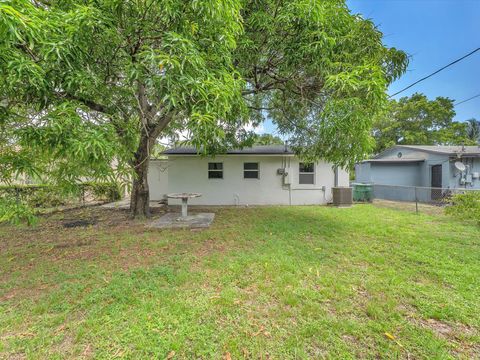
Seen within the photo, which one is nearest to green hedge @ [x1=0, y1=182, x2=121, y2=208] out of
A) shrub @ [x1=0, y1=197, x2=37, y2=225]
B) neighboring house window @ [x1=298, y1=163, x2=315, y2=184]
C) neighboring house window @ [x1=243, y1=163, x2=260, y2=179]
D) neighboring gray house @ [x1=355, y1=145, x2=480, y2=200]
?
neighboring house window @ [x1=243, y1=163, x2=260, y2=179]

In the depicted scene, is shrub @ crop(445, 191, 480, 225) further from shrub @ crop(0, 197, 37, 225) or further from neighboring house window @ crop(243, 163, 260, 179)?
shrub @ crop(0, 197, 37, 225)

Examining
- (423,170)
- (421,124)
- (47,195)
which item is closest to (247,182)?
(47,195)

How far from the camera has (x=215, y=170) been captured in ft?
35.6

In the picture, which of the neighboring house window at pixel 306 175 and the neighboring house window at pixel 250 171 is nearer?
the neighboring house window at pixel 306 175

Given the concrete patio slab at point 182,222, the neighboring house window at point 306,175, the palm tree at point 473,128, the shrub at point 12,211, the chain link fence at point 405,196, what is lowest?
the concrete patio slab at point 182,222

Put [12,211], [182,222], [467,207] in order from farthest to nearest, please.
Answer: [467,207]
[182,222]
[12,211]

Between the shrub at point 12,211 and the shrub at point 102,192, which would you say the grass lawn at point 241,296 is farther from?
the shrub at point 102,192

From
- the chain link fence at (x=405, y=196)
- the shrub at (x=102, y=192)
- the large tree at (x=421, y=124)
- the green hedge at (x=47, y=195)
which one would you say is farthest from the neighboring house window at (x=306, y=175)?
the large tree at (x=421, y=124)

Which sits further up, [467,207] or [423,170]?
[423,170]

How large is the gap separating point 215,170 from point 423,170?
10.9 m

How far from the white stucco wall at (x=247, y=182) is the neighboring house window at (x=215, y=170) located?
148mm

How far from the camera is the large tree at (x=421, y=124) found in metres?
22.1

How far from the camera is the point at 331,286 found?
3.11 meters

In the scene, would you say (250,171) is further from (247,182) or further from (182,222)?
(182,222)
